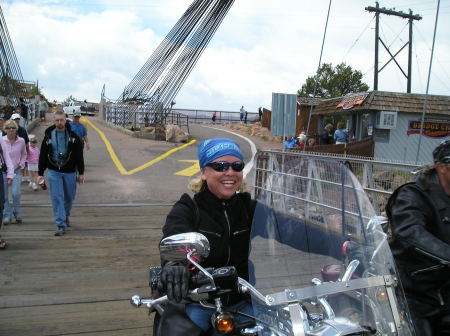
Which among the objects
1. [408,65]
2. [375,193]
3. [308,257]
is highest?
[408,65]

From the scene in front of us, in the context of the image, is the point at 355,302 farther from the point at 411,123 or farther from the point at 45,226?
the point at 411,123

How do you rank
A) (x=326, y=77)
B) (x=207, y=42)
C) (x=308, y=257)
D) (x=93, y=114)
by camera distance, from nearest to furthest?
(x=308, y=257), (x=207, y=42), (x=93, y=114), (x=326, y=77)

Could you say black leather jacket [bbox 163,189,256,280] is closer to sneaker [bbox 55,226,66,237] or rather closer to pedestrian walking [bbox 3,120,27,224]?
sneaker [bbox 55,226,66,237]

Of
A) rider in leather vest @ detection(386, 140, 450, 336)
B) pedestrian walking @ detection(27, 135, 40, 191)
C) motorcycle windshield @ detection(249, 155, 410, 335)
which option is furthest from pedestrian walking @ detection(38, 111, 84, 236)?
rider in leather vest @ detection(386, 140, 450, 336)

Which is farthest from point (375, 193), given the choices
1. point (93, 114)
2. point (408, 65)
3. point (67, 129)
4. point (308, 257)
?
point (93, 114)

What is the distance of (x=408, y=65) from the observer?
66.3 ft

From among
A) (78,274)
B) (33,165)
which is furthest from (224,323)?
(33,165)

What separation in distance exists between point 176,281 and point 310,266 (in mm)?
581

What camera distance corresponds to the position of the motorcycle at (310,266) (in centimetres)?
177

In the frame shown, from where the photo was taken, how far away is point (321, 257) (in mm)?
2035

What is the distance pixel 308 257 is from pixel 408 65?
20230 millimetres

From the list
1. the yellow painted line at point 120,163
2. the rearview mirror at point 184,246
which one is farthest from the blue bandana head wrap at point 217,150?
the yellow painted line at point 120,163

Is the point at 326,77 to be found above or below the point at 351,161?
above

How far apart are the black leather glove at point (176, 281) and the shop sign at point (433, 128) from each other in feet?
67.5
